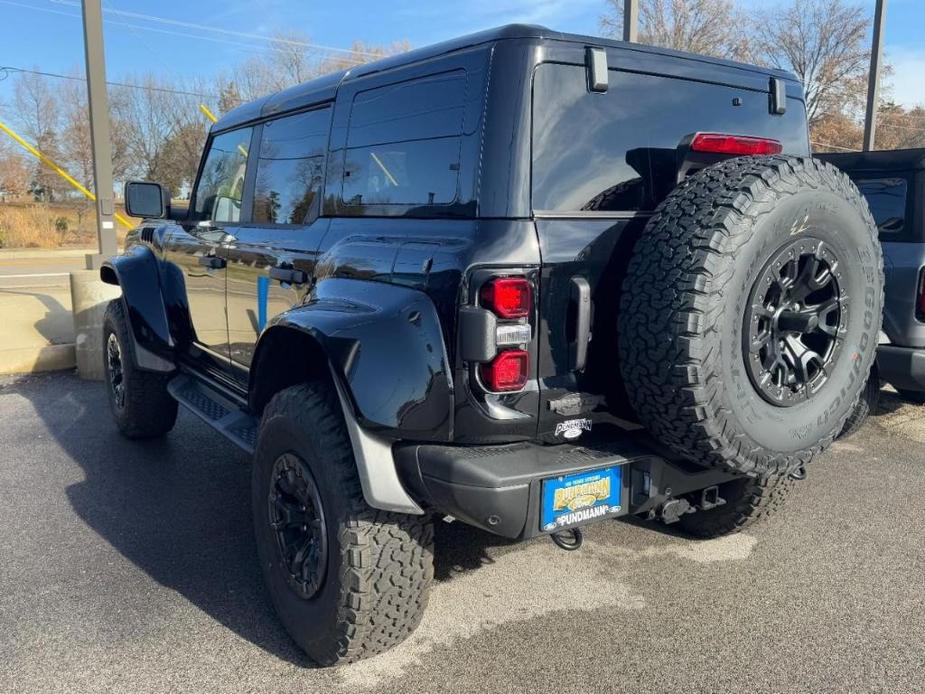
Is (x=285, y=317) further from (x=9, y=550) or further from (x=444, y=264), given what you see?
(x=9, y=550)

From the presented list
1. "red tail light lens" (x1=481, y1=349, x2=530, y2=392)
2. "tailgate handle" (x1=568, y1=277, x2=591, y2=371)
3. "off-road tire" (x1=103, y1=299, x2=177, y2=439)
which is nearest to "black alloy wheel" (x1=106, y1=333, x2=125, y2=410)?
"off-road tire" (x1=103, y1=299, x2=177, y2=439)

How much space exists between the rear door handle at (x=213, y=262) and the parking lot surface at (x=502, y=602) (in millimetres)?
1251

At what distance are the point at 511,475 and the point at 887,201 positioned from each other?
13.1 feet

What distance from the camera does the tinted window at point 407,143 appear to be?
2.54 metres

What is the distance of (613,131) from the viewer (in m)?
2.61

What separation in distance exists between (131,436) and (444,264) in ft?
12.1

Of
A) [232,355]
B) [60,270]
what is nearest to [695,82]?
[232,355]

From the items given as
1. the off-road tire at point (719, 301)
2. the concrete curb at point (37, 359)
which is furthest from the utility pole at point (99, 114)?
the off-road tire at point (719, 301)

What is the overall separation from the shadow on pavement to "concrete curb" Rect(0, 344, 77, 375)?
1.30 m

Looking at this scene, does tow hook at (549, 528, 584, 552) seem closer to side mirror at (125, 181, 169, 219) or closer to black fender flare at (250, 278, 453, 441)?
black fender flare at (250, 278, 453, 441)

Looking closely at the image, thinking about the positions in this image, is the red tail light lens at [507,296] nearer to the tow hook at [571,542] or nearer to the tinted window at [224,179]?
the tow hook at [571,542]

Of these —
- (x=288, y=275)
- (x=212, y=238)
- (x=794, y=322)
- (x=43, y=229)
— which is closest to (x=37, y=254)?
(x=43, y=229)

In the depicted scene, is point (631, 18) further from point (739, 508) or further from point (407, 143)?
point (407, 143)

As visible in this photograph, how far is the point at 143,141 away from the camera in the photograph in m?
35.2
